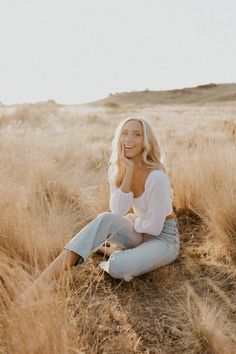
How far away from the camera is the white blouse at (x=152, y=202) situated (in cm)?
302

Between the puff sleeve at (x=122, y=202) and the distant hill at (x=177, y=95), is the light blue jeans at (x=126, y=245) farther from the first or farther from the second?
the distant hill at (x=177, y=95)

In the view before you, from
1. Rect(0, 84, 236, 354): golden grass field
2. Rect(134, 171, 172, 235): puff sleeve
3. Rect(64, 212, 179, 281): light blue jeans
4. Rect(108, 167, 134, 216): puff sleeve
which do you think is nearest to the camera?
Rect(0, 84, 236, 354): golden grass field

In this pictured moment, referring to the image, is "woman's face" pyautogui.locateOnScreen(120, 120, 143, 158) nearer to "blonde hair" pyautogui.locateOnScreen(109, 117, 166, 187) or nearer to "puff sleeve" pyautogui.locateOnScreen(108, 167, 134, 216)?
"blonde hair" pyautogui.locateOnScreen(109, 117, 166, 187)

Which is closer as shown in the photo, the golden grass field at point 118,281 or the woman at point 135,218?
the golden grass field at point 118,281

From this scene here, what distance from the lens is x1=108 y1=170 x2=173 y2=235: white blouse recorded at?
3020 mm

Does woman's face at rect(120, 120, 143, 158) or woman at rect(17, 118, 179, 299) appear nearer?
woman at rect(17, 118, 179, 299)

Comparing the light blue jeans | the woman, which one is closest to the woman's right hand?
the woman

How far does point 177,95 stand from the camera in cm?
4569

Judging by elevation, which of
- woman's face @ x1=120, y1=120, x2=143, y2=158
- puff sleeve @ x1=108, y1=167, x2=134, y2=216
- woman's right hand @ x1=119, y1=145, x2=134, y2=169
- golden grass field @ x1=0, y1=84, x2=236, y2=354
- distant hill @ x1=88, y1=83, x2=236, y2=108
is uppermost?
distant hill @ x1=88, y1=83, x2=236, y2=108

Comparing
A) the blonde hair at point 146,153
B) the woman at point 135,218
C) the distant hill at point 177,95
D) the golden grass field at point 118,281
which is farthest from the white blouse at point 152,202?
the distant hill at point 177,95

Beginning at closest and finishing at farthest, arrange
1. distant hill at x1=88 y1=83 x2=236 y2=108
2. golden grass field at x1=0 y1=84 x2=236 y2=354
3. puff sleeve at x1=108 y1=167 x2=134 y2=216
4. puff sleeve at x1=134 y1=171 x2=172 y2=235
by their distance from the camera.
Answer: golden grass field at x1=0 y1=84 x2=236 y2=354
puff sleeve at x1=134 y1=171 x2=172 y2=235
puff sleeve at x1=108 y1=167 x2=134 y2=216
distant hill at x1=88 y1=83 x2=236 y2=108

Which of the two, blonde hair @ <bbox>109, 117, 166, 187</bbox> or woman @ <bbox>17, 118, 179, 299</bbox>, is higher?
blonde hair @ <bbox>109, 117, 166, 187</bbox>

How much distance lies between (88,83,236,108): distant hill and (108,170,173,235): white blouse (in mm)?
38582

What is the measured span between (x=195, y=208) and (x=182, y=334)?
190 centimetres
